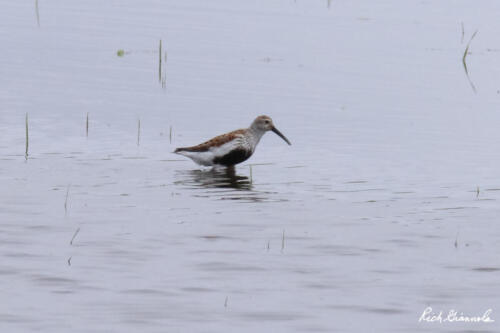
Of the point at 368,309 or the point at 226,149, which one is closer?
the point at 368,309

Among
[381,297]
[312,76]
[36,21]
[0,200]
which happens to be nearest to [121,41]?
[36,21]

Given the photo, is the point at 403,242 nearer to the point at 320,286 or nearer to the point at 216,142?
the point at 320,286

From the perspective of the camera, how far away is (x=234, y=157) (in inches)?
717

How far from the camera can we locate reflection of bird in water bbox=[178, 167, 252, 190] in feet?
54.7

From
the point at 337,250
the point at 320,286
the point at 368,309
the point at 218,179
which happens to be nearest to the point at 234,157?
the point at 218,179

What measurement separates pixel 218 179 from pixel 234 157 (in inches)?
38.8

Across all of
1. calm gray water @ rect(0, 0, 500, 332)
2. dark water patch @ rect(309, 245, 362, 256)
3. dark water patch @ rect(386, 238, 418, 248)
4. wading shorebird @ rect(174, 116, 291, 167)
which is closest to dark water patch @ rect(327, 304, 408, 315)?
calm gray water @ rect(0, 0, 500, 332)

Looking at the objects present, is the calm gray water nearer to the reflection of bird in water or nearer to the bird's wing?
the reflection of bird in water

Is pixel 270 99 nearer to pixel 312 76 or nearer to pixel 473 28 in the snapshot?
Result: pixel 312 76

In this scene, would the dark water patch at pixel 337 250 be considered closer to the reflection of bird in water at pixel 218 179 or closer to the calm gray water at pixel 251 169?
the calm gray water at pixel 251 169

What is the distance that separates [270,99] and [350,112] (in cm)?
168

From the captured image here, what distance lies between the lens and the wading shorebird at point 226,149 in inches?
700

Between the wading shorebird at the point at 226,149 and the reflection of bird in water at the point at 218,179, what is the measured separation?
0.16m

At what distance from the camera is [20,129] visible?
19000 mm
